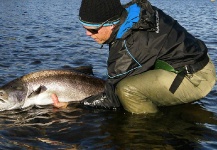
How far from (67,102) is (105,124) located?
1.06 m

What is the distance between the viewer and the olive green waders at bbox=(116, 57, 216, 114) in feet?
16.3

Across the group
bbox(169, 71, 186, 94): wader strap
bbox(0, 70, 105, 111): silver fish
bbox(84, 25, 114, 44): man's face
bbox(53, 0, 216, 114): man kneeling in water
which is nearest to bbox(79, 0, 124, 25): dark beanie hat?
bbox(53, 0, 216, 114): man kneeling in water

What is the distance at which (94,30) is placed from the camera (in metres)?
4.75

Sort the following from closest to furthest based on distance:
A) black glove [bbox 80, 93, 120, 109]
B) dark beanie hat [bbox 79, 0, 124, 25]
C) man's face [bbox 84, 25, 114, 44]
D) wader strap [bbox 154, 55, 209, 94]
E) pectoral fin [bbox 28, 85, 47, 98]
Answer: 1. dark beanie hat [bbox 79, 0, 124, 25]
2. man's face [bbox 84, 25, 114, 44]
3. wader strap [bbox 154, 55, 209, 94]
4. black glove [bbox 80, 93, 120, 109]
5. pectoral fin [bbox 28, 85, 47, 98]

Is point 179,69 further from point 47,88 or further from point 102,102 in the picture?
point 47,88

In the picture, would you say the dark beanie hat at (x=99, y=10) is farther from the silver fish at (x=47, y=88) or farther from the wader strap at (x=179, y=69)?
the silver fish at (x=47, y=88)

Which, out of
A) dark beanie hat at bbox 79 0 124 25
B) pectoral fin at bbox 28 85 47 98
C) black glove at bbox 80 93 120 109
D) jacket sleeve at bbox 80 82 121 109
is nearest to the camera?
dark beanie hat at bbox 79 0 124 25

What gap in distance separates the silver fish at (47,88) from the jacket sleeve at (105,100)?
1.18 ft

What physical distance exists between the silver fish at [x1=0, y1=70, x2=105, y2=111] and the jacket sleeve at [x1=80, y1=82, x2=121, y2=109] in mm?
361

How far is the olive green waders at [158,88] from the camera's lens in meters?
4.95

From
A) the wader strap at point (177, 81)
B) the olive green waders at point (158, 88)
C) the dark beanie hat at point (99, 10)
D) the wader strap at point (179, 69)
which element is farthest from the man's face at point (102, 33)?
the wader strap at point (177, 81)

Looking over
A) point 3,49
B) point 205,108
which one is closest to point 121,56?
point 205,108

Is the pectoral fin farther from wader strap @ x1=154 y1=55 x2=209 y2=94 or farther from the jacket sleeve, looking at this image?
wader strap @ x1=154 y1=55 x2=209 y2=94

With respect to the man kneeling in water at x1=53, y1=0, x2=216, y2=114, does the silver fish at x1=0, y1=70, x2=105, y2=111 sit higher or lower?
lower
